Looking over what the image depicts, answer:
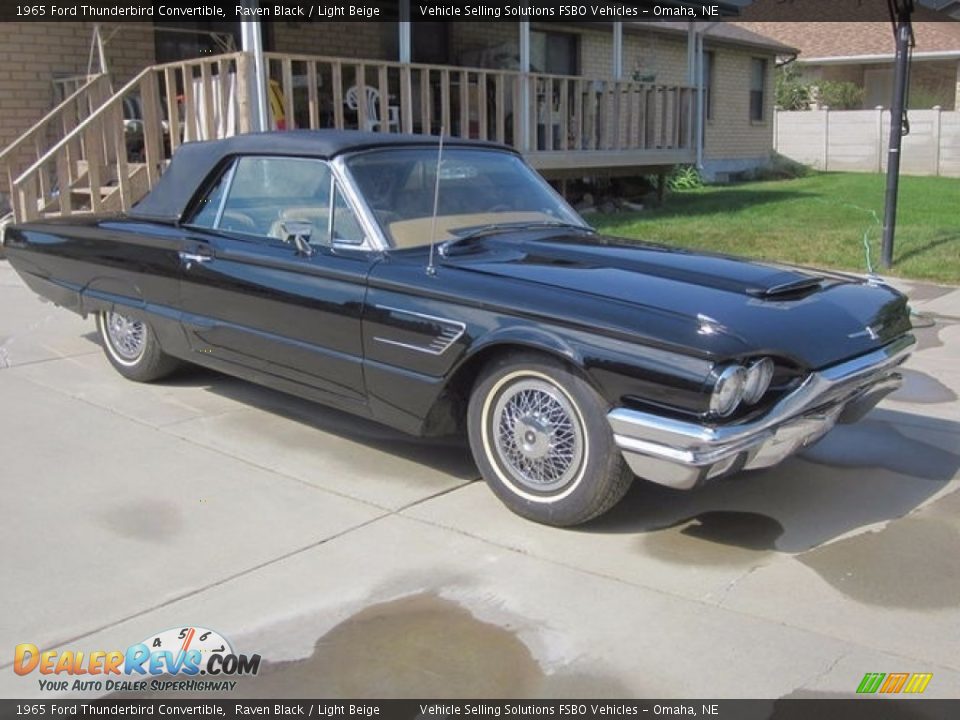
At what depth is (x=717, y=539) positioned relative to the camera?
4.00m

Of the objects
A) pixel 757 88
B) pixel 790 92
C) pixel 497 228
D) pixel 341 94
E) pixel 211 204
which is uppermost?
pixel 790 92

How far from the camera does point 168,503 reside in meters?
4.34

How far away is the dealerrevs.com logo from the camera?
2.99 m

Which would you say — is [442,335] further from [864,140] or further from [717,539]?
[864,140]

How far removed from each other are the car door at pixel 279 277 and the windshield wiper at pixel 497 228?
1.30 ft

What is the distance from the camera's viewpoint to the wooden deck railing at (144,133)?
10531 mm

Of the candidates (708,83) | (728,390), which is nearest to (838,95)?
(708,83)

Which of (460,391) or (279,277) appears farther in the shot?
(279,277)

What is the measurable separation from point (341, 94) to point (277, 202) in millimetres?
7131

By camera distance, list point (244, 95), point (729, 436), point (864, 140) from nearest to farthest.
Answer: point (729, 436) < point (244, 95) < point (864, 140)

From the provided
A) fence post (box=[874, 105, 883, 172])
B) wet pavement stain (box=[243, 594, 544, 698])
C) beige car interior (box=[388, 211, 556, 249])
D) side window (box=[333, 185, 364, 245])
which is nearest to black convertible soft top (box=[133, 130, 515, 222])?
side window (box=[333, 185, 364, 245])

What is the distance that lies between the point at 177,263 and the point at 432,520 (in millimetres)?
2264

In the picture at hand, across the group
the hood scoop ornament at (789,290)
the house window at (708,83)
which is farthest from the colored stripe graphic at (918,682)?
the house window at (708,83)

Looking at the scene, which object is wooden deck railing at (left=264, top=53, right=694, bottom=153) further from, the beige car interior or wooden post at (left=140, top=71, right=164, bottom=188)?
the beige car interior
